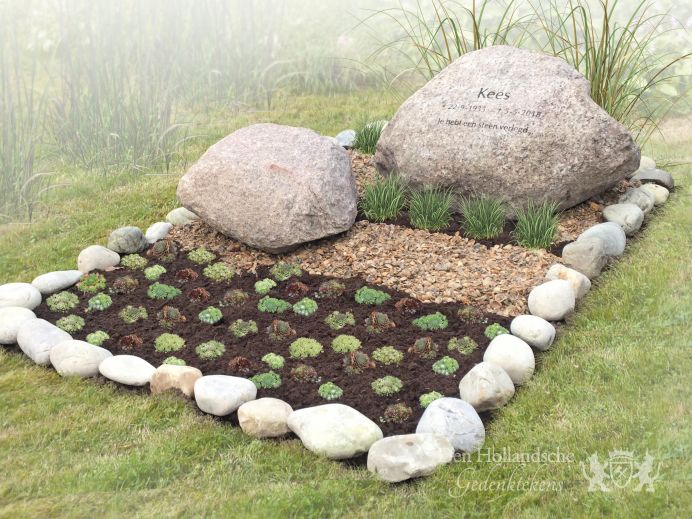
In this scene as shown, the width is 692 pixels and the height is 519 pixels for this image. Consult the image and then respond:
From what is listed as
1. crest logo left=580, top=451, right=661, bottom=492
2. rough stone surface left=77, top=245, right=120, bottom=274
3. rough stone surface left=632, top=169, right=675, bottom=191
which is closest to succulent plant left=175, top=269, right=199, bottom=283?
rough stone surface left=77, top=245, right=120, bottom=274

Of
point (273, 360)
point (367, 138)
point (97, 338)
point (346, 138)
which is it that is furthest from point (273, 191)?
point (346, 138)

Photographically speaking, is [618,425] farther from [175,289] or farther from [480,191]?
[175,289]

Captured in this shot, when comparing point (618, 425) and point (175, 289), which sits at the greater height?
point (618, 425)

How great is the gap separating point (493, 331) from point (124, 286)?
8.89 feet

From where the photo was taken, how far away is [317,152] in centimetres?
660

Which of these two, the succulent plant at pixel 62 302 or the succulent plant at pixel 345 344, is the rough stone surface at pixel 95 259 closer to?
the succulent plant at pixel 62 302

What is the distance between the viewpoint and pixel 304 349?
17.6 ft

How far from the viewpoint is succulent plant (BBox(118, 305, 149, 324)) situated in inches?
228

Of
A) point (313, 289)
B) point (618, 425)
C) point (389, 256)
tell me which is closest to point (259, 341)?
point (313, 289)

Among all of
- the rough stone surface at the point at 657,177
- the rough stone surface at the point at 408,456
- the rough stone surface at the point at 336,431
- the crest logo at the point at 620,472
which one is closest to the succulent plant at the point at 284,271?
the rough stone surface at the point at 336,431

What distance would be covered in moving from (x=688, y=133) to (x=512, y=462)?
6410 mm

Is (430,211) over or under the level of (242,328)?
over

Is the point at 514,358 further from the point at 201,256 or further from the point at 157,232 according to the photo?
the point at 157,232

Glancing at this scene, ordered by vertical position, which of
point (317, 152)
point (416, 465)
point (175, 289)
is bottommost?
point (175, 289)
